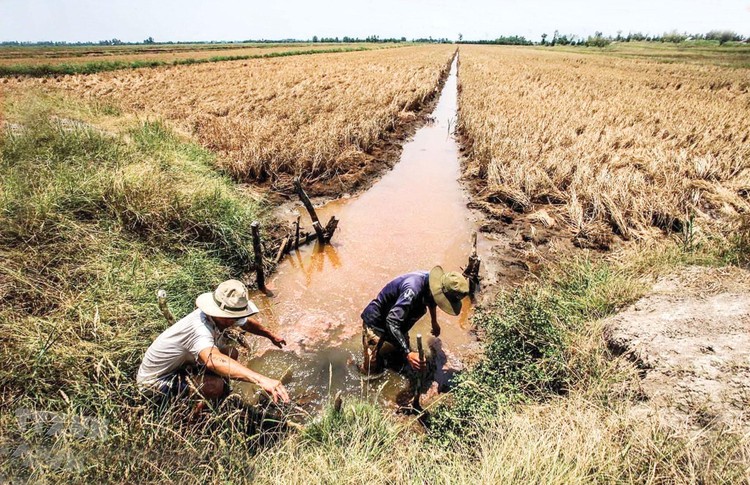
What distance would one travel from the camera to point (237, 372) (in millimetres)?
2719

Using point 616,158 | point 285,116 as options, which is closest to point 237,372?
point 616,158

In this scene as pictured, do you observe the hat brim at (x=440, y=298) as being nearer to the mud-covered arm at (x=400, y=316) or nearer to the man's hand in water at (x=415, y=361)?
the mud-covered arm at (x=400, y=316)

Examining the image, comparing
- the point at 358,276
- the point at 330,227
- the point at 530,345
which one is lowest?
the point at 358,276

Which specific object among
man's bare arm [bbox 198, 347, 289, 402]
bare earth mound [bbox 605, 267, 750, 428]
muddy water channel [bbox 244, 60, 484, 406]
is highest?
man's bare arm [bbox 198, 347, 289, 402]

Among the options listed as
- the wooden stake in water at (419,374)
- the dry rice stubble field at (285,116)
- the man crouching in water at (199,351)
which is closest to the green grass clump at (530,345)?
the wooden stake in water at (419,374)

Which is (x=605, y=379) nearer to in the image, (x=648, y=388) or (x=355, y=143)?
(x=648, y=388)

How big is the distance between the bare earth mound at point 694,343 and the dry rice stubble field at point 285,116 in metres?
6.79

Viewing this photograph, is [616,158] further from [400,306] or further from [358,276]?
[400,306]

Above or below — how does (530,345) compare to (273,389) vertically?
below

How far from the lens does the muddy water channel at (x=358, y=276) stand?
168 inches

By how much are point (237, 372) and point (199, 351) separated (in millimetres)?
377

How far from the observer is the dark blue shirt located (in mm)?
3570

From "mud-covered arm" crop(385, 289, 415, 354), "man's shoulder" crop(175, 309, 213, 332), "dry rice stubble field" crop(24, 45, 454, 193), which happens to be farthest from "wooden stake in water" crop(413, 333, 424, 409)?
"dry rice stubble field" crop(24, 45, 454, 193)

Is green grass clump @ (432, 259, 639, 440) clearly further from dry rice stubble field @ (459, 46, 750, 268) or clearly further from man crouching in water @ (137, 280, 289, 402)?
dry rice stubble field @ (459, 46, 750, 268)
